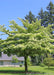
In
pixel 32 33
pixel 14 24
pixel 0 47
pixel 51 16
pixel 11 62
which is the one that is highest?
pixel 51 16

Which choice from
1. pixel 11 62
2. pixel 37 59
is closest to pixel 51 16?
pixel 37 59

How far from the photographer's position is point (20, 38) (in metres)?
17.1

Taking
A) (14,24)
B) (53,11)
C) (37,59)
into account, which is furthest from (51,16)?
(14,24)

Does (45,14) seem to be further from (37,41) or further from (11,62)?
(37,41)

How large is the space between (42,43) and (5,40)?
5476 mm

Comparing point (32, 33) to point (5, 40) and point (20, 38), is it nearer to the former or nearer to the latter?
point (20, 38)

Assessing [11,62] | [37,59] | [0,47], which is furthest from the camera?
[37,59]

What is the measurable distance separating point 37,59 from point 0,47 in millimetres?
31030

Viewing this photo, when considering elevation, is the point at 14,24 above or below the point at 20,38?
above

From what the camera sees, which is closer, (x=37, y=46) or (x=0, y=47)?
(x=37, y=46)

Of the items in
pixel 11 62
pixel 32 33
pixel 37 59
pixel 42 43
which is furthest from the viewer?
pixel 37 59

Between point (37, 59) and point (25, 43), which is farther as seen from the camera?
point (37, 59)

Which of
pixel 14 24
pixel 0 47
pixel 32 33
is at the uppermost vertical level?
pixel 14 24

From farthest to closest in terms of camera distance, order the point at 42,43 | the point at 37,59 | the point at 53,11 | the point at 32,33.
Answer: the point at 53,11
the point at 37,59
the point at 32,33
the point at 42,43
